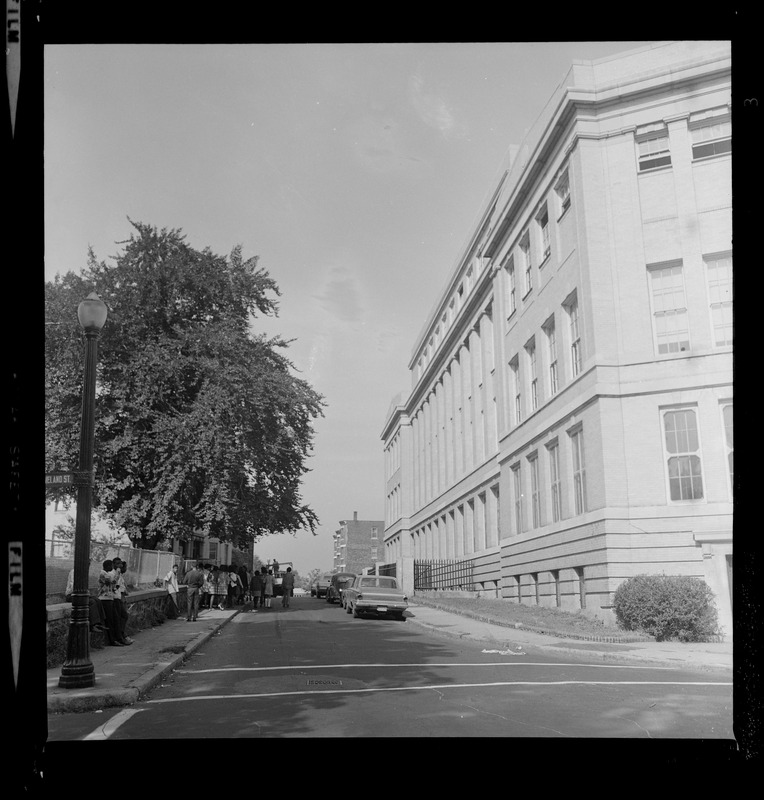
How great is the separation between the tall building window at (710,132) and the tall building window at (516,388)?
9.56 meters

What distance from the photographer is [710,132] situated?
18.9 metres

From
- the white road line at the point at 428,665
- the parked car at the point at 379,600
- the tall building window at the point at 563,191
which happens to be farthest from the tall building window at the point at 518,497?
the white road line at the point at 428,665

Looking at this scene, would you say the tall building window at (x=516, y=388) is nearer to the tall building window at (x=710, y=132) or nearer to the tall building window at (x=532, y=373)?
the tall building window at (x=532, y=373)

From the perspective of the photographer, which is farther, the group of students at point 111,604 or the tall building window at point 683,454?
the tall building window at point 683,454

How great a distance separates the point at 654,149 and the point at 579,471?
891 cm

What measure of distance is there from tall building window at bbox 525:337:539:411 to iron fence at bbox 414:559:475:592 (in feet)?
48.1

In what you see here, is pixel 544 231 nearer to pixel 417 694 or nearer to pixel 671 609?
pixel 671 609

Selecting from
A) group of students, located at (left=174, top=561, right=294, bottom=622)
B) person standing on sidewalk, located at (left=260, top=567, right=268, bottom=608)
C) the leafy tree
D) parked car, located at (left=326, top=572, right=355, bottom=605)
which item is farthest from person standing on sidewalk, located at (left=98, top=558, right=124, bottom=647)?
parked car, located at (left=326, top=572, right=355, bottom=605)

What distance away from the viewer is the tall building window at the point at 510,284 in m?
27.5

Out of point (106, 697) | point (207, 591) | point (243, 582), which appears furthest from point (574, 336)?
point (243, 582)
